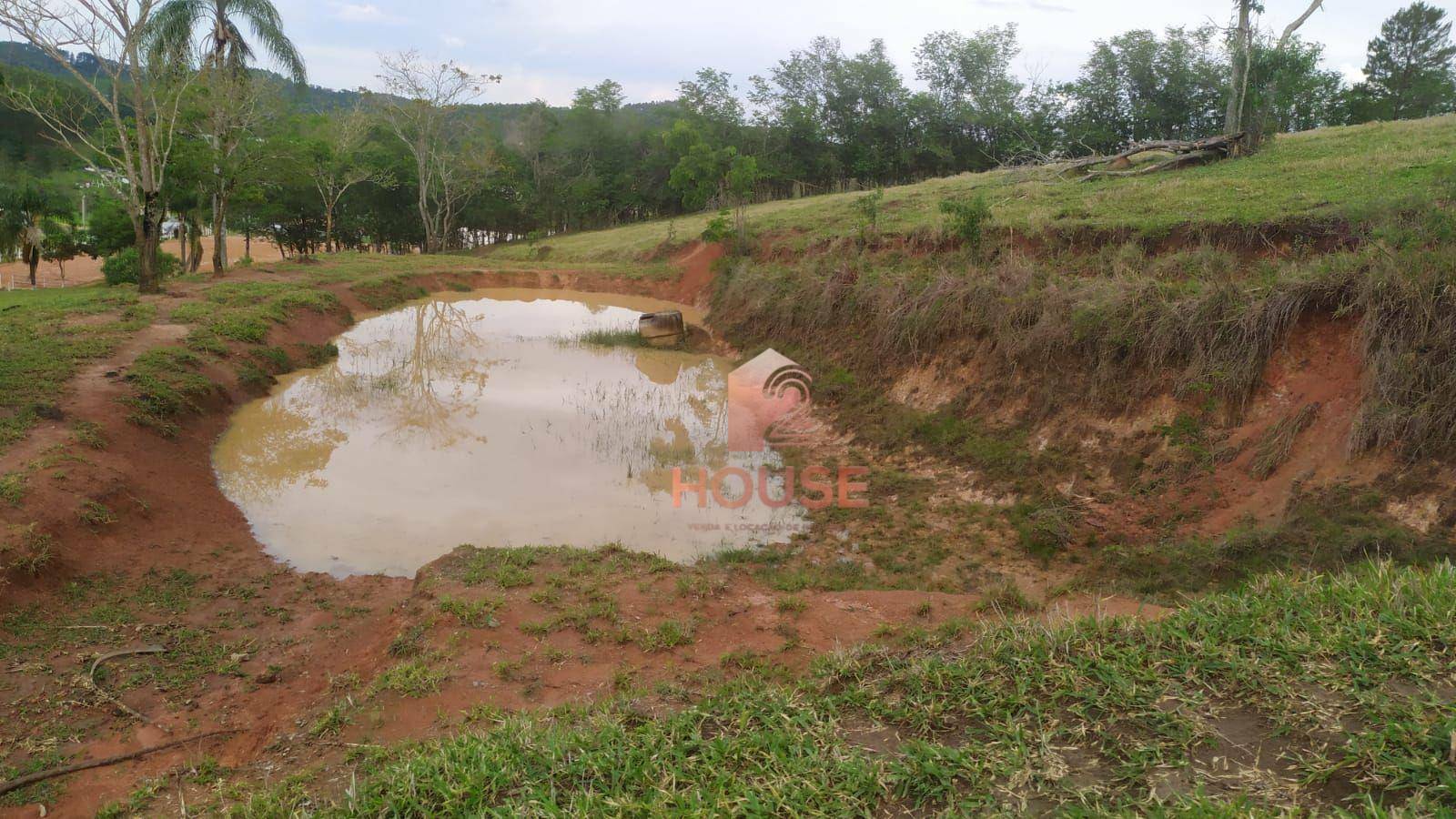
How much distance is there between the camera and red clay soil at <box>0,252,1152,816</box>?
4309 mm

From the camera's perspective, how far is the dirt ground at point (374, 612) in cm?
440

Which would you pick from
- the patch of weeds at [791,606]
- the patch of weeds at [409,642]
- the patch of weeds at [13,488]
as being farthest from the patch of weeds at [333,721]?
the patch of weeds at [13,488]

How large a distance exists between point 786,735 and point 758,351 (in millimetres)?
12868

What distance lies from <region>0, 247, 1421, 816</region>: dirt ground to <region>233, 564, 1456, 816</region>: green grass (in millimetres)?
988

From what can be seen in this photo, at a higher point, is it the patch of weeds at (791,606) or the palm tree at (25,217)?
the palm tree at (25,217)

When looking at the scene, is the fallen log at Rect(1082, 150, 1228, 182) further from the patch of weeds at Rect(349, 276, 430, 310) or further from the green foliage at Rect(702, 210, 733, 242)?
the patch of weeds at Rect(349, 276, 430, 310)

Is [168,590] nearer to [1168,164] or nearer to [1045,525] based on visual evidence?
[1045,525]

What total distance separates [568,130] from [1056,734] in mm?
49772

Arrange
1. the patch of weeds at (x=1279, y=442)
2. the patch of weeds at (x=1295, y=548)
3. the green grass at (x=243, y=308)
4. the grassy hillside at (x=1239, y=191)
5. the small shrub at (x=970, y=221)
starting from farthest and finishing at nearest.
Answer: the small shrub at (x=970, y=221) < the green grass at (x=243, y=308) < the grassy hillside at (x=1239, y=191) < the patch of weeds at (x=1279, y=442) < the patch of weeds at (x=1295, y=548)

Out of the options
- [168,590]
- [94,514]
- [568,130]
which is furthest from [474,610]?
[568,130]

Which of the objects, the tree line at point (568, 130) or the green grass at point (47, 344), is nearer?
the green grass at point (47, 344)

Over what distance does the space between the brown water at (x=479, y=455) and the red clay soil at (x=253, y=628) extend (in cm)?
64

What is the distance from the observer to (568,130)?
48.1 m

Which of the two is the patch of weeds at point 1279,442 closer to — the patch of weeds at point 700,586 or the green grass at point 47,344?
the patch of weeds at point 700,586
